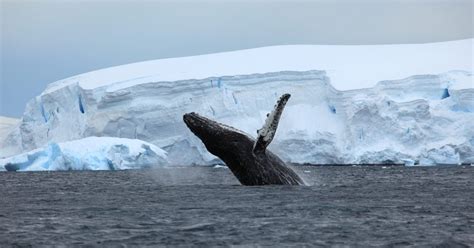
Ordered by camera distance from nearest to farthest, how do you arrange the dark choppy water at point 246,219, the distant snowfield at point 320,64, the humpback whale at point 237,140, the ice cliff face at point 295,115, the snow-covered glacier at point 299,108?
the dark choppy water at point 246,219
the humpback whale at point 237,140
the ice cliff face at point 295,115
the snow-covered glacier at point 299,108
the distant snowfield at point 320,64

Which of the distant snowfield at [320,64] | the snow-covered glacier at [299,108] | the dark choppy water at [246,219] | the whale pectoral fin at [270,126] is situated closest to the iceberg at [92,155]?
the snow-covered glacier at [299,108]

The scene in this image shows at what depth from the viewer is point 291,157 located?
5388 cm

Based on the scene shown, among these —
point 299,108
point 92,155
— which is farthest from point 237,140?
point 299,108

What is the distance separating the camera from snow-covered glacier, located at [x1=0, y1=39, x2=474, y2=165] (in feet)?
167

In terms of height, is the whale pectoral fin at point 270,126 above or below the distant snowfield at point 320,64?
below

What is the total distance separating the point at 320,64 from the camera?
6253 centimetres

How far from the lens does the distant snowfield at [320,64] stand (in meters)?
59.0

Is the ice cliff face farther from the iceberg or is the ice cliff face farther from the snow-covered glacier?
the iceberg

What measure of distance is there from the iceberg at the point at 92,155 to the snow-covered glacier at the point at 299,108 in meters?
5.27

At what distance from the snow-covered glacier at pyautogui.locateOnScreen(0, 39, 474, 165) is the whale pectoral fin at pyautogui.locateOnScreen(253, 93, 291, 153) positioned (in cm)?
3190

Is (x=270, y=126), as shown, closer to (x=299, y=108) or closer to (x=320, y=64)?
(x=299, y=108)

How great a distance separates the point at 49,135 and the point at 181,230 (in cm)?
4627

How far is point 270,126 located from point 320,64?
4361 cm

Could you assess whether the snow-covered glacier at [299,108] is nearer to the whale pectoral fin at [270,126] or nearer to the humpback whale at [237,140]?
the humpback whale at [237,140]
